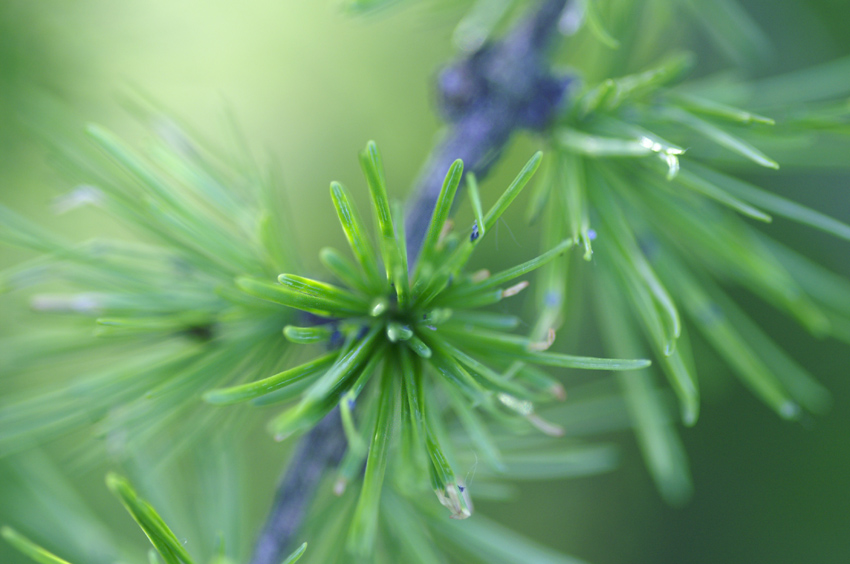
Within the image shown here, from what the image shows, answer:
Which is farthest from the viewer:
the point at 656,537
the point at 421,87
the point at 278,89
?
the point at 278,89

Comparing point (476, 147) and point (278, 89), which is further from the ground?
point (278, 89)

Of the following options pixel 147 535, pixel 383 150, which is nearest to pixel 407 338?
pixel 147 535

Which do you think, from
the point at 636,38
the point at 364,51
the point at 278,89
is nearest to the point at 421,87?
the point at 364,51

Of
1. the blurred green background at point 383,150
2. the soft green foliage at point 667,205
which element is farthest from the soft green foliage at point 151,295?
the soft green foliage at point 667,205

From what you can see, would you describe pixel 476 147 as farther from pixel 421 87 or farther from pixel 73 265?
pixel 421 87

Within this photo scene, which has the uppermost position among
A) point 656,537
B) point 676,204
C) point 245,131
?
point 245,131

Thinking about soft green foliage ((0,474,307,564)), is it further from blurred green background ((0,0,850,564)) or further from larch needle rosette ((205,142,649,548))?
blurred green background ((0,0,850,564))

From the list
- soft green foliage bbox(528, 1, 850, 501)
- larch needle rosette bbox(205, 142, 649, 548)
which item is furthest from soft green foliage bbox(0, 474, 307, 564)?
soft green foliage bbox(528, 1, 850, 501)
